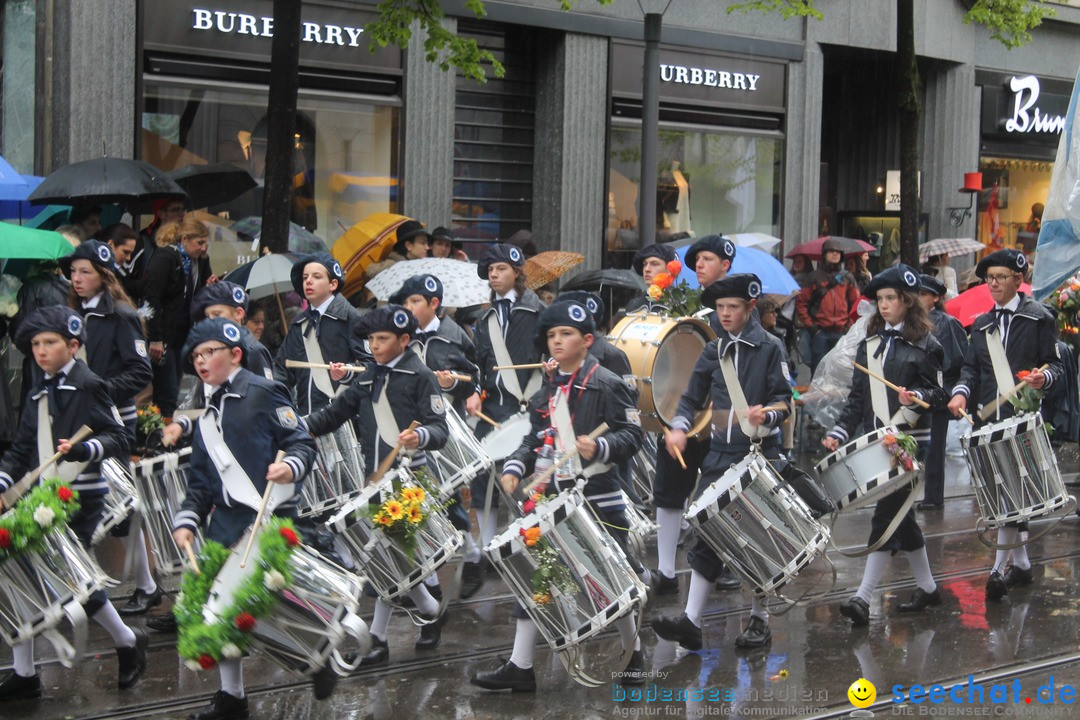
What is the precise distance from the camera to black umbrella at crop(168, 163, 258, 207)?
542 inches

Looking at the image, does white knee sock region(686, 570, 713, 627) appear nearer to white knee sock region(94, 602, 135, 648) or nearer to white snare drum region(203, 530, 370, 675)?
white snare drum region(203, 530, 370, 675)

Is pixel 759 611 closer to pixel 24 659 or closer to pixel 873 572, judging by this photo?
pixel 873 572

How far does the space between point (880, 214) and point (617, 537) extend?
16.2m

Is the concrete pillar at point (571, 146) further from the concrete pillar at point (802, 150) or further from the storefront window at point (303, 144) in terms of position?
the concrete pillar at point (802, 150)

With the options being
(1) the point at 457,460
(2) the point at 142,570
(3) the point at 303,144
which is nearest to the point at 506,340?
(1) the point at 457,460

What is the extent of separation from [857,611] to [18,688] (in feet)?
14.5

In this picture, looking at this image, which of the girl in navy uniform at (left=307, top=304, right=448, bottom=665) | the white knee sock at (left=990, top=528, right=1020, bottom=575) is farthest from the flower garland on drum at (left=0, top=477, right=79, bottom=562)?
the white knee sock at (left=990, top=528, right=1020, bottom=575)

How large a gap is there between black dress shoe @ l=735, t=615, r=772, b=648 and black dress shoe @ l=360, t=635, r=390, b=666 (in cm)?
184

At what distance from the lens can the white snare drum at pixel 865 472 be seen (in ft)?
25.1

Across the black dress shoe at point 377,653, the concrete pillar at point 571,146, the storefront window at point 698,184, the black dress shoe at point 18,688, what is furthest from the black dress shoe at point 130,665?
the storefront window at point 698,184

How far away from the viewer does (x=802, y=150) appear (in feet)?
68.0

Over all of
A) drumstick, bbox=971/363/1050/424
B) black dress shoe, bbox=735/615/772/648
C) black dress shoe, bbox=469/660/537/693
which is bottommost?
black dress shoe, bbox=469/660/537/693

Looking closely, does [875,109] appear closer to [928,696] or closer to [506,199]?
[506,199]

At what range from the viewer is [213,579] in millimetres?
5797
